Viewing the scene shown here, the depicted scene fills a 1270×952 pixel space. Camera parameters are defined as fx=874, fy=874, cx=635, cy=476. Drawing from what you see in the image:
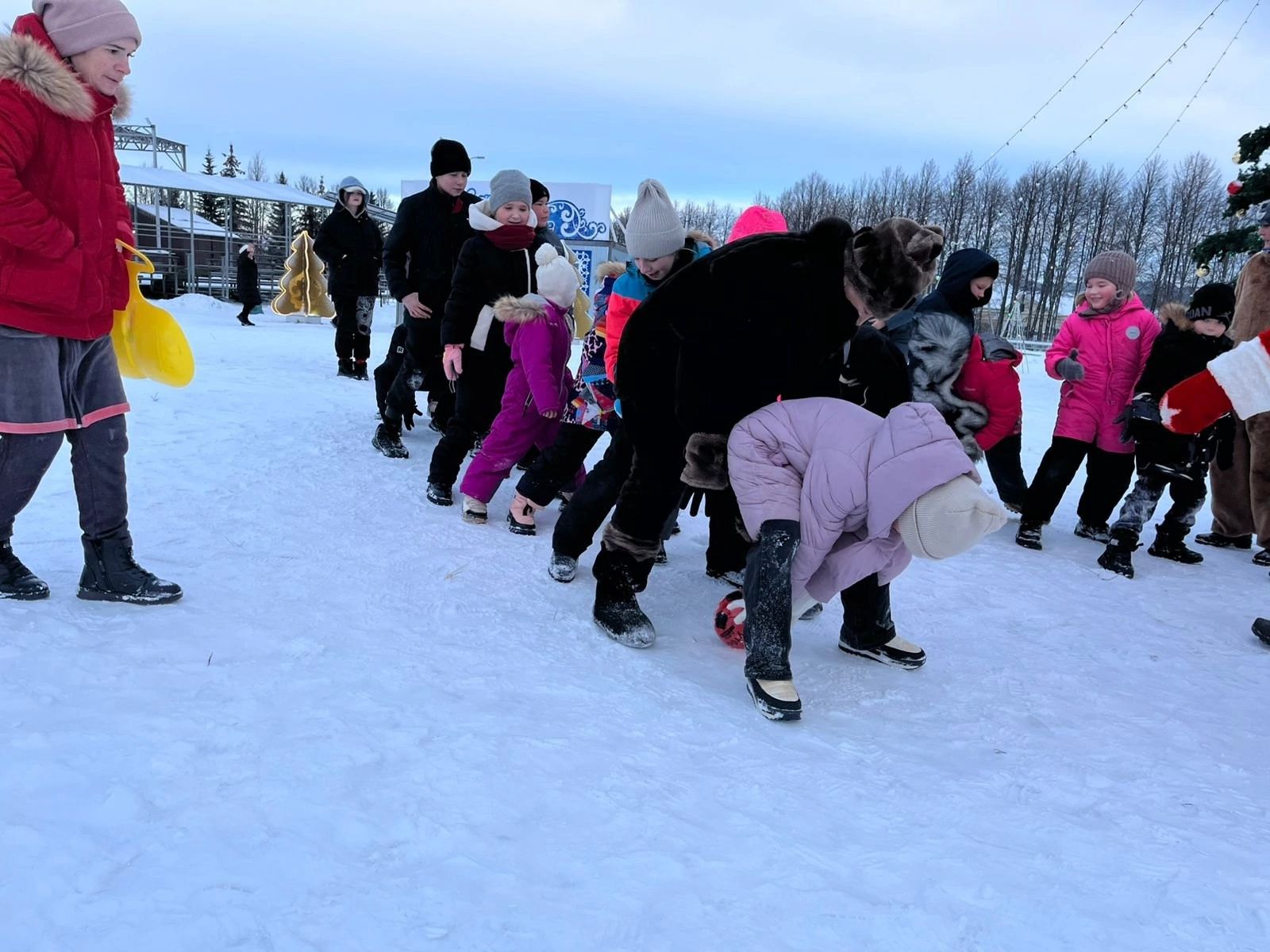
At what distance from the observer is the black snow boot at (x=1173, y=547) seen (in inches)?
198

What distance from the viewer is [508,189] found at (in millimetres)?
4988

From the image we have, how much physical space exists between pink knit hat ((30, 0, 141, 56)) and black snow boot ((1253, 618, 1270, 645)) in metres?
4.80

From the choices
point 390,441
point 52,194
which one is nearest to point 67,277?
point 52,194

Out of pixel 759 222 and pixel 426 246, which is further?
pixel 426 246

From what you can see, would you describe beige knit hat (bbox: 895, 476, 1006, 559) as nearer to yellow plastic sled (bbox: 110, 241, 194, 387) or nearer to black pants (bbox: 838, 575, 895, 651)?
black pants (bbox: 838, 575, 895, 651)

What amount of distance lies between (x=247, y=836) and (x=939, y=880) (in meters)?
1.47

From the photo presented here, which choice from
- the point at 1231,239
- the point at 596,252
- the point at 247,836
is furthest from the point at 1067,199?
the point at 247,836

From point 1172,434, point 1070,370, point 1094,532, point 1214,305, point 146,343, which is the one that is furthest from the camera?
point 1094,532

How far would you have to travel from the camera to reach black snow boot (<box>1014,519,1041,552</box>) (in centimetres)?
509

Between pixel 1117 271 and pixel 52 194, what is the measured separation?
16.9ft

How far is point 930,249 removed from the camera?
2531 millimetres

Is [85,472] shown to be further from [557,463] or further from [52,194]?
[557,463]

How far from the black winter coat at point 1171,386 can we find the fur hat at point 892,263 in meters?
2.83

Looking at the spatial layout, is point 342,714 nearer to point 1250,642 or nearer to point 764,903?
point 764,903
